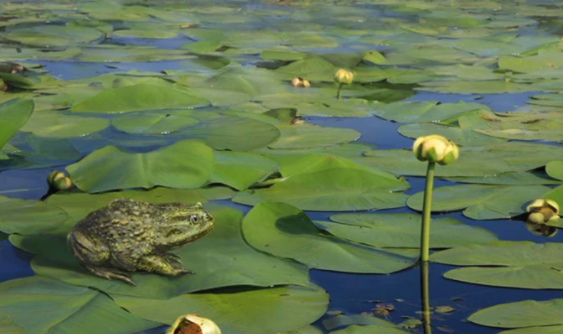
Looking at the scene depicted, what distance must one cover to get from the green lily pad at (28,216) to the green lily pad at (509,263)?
116 cm

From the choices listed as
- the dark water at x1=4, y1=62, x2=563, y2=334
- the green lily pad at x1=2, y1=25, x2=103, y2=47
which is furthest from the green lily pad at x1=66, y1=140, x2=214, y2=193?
the green lily pad at x1=2, y1=25, x2=103, y2=47

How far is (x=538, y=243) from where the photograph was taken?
2.59 m

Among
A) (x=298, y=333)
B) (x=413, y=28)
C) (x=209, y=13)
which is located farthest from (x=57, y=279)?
(x=209, y=13)

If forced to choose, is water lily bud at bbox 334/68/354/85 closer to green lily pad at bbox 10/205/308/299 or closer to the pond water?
the pond water

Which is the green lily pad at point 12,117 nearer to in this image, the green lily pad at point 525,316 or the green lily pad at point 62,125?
the green lily pad at point 62,125

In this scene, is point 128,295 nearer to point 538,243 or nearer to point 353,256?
point 353,256

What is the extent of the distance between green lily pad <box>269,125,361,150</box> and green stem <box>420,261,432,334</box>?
1.36 meters

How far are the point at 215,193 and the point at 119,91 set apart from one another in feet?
4.87

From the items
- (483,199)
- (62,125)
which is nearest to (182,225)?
(483,199)

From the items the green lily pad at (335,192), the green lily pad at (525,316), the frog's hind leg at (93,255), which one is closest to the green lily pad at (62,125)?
the green lily pad at (335,192)

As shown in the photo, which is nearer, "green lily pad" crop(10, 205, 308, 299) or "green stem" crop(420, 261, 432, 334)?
"green stem" crop(420, 261, 432, 334)

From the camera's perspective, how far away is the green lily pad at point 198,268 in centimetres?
218

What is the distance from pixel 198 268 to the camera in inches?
91.2

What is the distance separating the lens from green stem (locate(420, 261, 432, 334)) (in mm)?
2059
